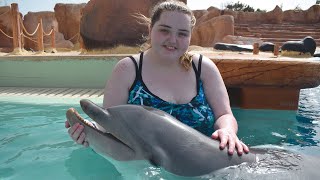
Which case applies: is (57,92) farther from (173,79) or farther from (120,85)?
(173,79)

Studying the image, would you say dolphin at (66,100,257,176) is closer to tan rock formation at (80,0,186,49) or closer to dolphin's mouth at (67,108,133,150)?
dolphin's mouth at (67,108,133,150)

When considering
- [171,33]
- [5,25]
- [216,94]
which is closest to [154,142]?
[171,33]

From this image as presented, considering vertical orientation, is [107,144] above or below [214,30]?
below

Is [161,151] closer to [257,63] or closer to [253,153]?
[253,153]

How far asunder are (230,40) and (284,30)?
9.48 meters

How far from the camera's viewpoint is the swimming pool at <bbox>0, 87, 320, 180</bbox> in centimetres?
197

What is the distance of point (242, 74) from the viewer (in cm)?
423

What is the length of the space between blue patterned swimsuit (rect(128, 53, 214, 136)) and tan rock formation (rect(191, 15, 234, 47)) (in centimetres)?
1666

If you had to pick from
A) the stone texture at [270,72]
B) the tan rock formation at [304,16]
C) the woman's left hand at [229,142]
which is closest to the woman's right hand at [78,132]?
the woman's left hand at [229,142]

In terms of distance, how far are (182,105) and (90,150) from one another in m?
1.01

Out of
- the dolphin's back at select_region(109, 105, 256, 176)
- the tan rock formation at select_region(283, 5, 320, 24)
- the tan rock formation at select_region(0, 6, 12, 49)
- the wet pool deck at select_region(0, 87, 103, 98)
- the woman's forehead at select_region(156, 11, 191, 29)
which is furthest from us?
the tan rock formation at select_region(283, 5, 320, 24)

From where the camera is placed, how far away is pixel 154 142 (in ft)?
6.02

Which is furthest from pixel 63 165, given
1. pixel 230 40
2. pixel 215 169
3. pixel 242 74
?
pixel 230 40

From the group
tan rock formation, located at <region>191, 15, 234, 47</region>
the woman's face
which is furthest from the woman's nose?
tan rock formation, located at <region>191, 15, 234, 47</region>
